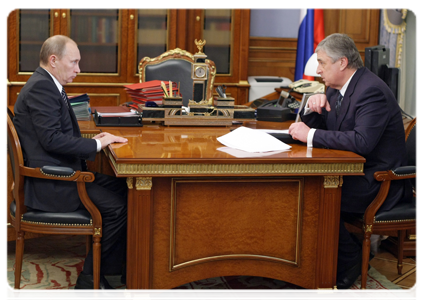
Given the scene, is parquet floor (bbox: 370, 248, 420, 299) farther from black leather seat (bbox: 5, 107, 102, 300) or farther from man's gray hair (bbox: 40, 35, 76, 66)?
man's gray hair (bbox: 40, 35, 76, 66)

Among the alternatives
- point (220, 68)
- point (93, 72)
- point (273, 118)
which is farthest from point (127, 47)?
point (273, 118)

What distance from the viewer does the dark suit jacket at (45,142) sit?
2.36m

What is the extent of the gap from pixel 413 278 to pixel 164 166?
162 centimetres

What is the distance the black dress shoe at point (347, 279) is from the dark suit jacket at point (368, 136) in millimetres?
324

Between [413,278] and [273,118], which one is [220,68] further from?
[413,278]

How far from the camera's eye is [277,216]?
2383 millimetres

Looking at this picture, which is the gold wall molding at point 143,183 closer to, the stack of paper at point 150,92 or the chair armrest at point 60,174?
the chair armrest at point 60,174

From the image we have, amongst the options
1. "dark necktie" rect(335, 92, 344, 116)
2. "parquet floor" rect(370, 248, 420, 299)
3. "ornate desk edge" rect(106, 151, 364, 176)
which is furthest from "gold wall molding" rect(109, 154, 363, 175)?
"parquet floor" rect(370, 248, 420, 299)

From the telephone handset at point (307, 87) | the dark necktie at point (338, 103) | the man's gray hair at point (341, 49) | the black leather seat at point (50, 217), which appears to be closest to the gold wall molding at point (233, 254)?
the black leather seat at point (50, 217)

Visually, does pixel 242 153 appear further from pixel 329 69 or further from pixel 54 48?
pixel 54 48

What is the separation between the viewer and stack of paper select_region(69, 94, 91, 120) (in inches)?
129

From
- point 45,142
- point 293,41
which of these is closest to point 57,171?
point 45,142

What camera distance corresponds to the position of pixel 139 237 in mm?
2232

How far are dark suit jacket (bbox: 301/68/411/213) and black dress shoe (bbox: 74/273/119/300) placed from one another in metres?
1.16
